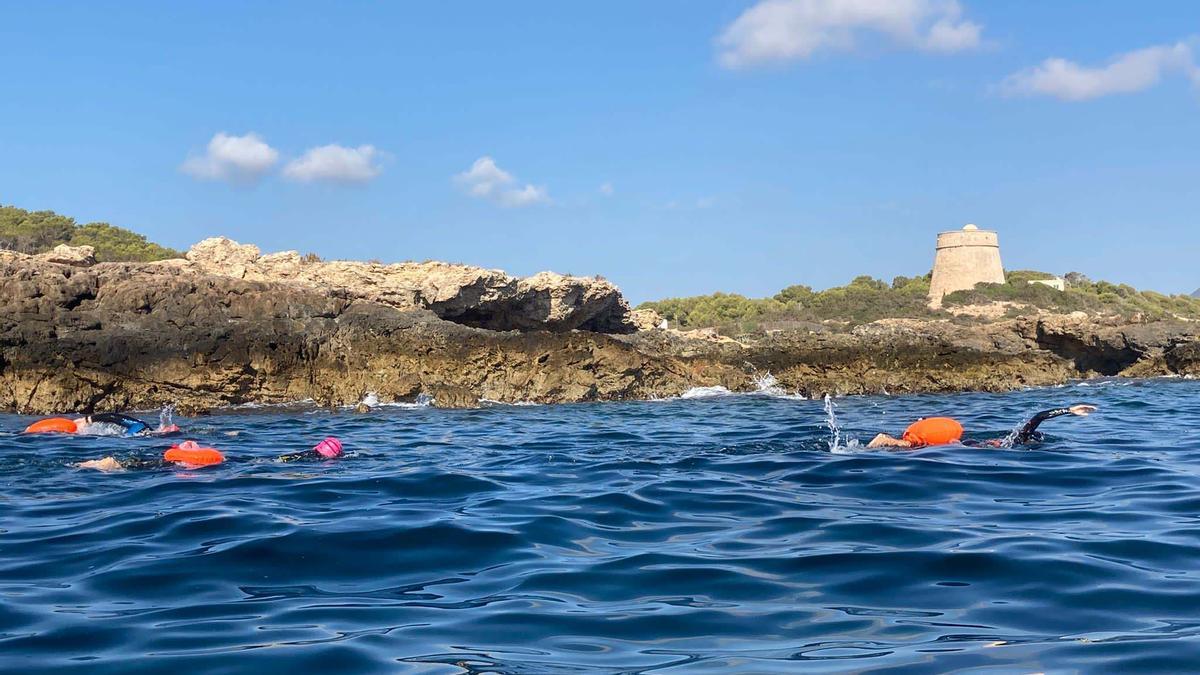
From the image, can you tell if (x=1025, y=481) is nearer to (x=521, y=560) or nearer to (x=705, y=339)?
(x=521, y=560)

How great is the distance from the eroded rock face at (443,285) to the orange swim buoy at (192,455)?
49.4ft

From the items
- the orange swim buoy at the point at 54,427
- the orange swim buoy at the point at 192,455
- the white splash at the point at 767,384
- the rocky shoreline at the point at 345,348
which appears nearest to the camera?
the orange swim buoy at the point at 192,455

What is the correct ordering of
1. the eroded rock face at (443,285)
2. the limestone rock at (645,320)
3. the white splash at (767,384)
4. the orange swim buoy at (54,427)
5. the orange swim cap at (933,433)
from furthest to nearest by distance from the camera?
1. the limestone rock at (645,320)
2. the eroded rock face at (443,285)
3. the white splash at (767,384)
4. the orange swim buoy at (54,427)
5. the orange swim cap at (933,433)

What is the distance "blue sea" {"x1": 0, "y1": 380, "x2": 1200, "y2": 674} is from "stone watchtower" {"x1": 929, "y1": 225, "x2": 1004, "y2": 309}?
5573 cm

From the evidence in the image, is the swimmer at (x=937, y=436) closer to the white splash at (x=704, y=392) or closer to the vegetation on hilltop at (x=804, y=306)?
the white splash at (x=704, y=392)

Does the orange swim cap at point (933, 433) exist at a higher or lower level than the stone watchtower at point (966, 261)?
lower

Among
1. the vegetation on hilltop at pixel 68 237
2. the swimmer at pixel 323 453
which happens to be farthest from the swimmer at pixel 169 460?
the vegetation on hilltop at pixel 68 237

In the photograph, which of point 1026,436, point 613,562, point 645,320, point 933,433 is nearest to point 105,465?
point 613,562

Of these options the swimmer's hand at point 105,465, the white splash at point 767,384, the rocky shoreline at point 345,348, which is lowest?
the swimmer's hand at point 105,465

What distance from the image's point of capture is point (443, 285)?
25.5m

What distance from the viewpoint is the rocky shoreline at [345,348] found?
19.0 metres

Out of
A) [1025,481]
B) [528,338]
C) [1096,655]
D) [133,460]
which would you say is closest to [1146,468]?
[1025,481]

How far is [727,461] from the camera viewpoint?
31.0 feet

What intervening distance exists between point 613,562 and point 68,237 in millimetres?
43625
